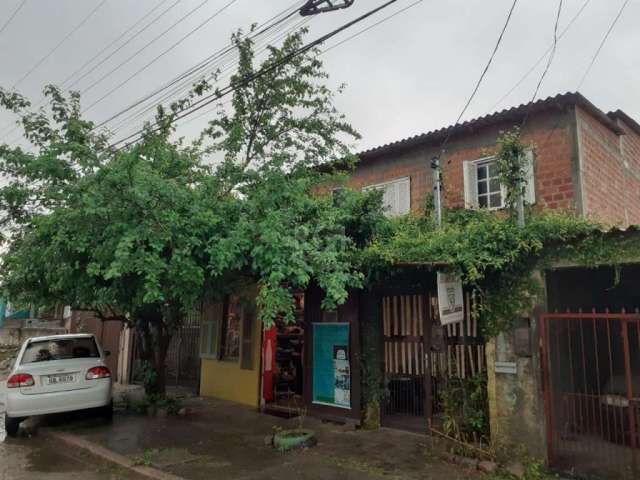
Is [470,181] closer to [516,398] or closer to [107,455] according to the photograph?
[516,398]

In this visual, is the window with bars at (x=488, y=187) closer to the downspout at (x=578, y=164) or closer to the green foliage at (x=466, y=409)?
the downspout at (x=578, y=164)

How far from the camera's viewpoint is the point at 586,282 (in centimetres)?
834

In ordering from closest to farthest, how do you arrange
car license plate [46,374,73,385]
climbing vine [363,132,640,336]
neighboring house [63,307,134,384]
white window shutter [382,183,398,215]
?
A: climbing vine [363,132,640,336]
car license plate [46,374,73,385]
white window shutter [382,183,398,215]
neighboring house [63,307,134,384]

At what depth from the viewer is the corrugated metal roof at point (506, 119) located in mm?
8852

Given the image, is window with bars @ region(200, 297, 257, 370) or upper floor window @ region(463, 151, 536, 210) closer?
upper floor window @ region(463, 151, 536, 210)

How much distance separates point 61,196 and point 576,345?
28.1 feet

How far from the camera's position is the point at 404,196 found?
37.2 feet

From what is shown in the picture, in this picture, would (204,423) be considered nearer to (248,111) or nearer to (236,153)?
(236,153)

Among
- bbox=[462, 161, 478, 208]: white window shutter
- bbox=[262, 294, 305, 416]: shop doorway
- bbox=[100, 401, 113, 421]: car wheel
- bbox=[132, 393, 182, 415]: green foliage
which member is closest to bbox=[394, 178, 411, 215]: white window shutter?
bbox=[462, 161, 478, 208]: white window shutter

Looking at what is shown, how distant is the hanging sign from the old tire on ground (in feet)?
8.80

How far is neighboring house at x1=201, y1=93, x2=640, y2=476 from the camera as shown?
Result: 614cm

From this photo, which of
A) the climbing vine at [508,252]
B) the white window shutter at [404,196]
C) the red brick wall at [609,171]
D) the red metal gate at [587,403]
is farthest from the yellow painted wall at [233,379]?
the red brick wall at [609,171]

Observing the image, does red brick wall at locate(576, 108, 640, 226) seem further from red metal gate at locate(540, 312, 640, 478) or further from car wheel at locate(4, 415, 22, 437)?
car wheel at locate(4, 415, 22, 437)

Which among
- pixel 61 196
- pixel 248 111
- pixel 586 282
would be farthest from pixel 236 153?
pixel 586 282
